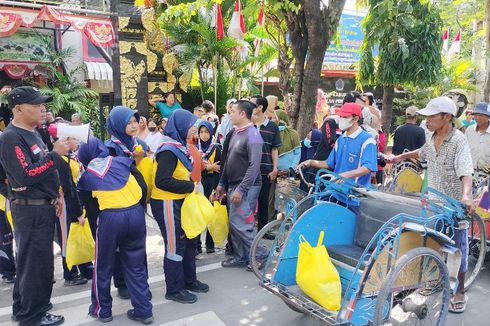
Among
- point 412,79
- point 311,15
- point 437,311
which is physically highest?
point 311,15

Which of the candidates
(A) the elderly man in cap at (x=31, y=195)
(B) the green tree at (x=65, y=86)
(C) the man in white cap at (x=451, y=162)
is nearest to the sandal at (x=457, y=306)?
(C) the man in white cap at (x=451, y=162)

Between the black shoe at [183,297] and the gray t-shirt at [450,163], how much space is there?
95.6 inches

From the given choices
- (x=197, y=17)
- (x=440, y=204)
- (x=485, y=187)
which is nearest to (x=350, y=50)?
(x=197, y=17)

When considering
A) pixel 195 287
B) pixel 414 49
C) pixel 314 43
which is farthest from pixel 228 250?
pixel 414 49

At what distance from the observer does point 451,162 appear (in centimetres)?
360

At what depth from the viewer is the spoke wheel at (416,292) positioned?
8.87ft

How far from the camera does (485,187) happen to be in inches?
177

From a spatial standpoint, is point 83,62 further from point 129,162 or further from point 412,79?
point 129,162

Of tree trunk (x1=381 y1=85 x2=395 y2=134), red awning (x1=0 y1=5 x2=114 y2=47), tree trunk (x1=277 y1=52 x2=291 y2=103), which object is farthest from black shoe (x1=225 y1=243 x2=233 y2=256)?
red awning (x1=0 y1=5 x2=114 y2=47)

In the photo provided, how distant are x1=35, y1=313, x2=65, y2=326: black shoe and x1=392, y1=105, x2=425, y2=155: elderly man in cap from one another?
5514 mm

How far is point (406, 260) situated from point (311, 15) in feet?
15.6

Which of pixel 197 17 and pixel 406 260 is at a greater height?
pixel 197 17

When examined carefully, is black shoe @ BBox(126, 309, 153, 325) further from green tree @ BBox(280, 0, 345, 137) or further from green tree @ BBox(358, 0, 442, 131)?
green tree @ BBox(358, 0, 442, 131)

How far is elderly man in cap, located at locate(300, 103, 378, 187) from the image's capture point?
3.95 m
